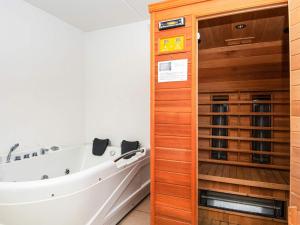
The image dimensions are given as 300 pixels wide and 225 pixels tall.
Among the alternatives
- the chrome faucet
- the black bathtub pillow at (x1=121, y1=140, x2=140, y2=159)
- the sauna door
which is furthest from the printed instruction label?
the chrome faucet

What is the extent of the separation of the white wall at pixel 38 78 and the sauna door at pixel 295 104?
2.91 metres

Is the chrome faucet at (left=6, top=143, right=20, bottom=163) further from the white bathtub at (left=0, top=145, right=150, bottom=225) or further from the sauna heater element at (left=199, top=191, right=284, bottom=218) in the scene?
the sauna heater element at (left=199, top=191, right=284, bottom=218)

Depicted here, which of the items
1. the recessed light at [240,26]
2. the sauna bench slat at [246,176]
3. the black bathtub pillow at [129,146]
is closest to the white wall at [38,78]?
the black bathtub pillow at [129,146]

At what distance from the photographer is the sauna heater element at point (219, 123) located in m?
2.55

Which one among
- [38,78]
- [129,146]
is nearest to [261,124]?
[129,146]

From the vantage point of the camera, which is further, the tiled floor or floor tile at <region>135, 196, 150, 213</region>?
floor tile at <region>135, 196, 150, 213</region>

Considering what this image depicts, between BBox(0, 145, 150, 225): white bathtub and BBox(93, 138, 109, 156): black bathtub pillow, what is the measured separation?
9 cm

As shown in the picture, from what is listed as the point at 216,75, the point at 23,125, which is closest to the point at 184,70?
the point at 216,75

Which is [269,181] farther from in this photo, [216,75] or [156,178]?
[216,75]

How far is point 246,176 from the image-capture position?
2.07 m

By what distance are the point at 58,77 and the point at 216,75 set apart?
2420mm

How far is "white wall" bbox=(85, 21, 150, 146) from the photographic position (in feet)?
10.2

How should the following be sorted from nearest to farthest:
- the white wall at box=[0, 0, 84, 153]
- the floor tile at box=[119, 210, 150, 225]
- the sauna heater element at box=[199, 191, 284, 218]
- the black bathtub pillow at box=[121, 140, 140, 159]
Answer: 1. the sauna heater element at box=[199, 191, 284, 218]
2. the floor tile at box=[119, 210, 150, 225]
3. the white wall at box=[0, 0, 84, 153]
4. the black bathtub pillow at box=[121, 140, 140, 159]

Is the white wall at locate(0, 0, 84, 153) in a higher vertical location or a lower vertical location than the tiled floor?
higher
